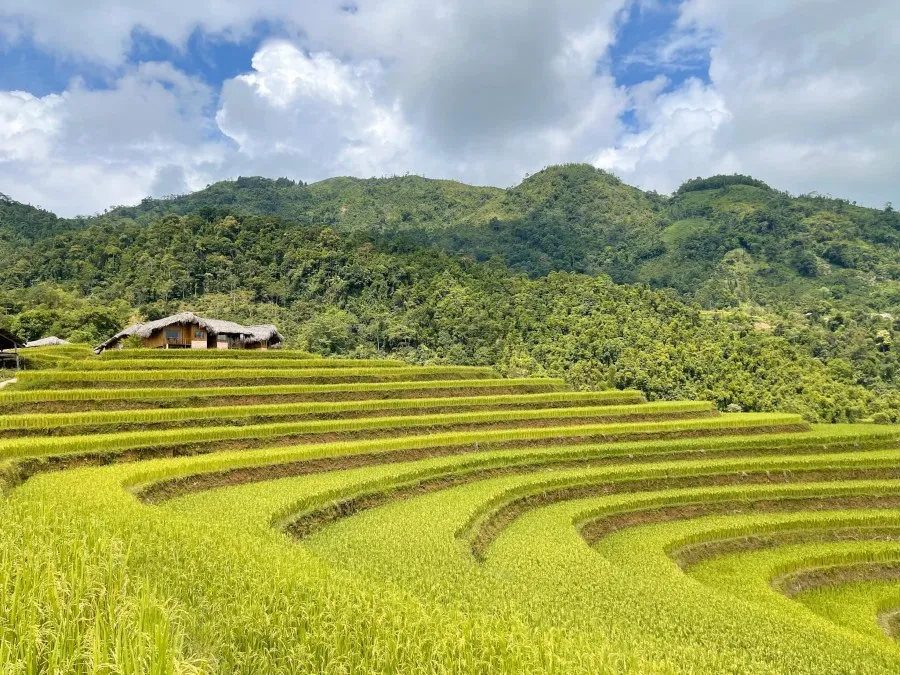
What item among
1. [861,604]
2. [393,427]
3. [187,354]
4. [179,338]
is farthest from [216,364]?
[861,604]

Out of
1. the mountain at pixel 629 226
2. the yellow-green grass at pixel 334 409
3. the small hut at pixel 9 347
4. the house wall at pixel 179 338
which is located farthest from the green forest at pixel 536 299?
the yellow-green grass at pixel 334 409

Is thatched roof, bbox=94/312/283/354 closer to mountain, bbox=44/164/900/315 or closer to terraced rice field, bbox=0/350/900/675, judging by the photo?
terraced rice field, bbox=0/350/900/675

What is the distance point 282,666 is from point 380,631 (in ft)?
2.82

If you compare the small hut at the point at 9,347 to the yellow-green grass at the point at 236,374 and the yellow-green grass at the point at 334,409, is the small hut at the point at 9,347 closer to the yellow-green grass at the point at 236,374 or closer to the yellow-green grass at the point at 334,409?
the yellow-green grass at the point at 236,374

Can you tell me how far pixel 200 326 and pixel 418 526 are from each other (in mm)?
30925

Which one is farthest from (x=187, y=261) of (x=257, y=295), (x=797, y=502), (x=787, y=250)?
(x=787, y=250)

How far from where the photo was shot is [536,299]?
6688 cm

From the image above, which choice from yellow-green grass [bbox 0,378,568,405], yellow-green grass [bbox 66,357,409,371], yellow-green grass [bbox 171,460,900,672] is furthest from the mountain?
yellow-green grass [bbox 171,460,900,672]

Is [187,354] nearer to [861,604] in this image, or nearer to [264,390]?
[264,390]

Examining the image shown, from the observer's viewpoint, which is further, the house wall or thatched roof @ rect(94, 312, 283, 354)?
the house wall

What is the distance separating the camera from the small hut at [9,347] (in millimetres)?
27266

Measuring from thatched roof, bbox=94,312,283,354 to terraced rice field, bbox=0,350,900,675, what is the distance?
8.41 meters

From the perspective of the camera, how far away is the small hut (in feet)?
89.5

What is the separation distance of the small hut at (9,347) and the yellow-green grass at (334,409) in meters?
11.1
